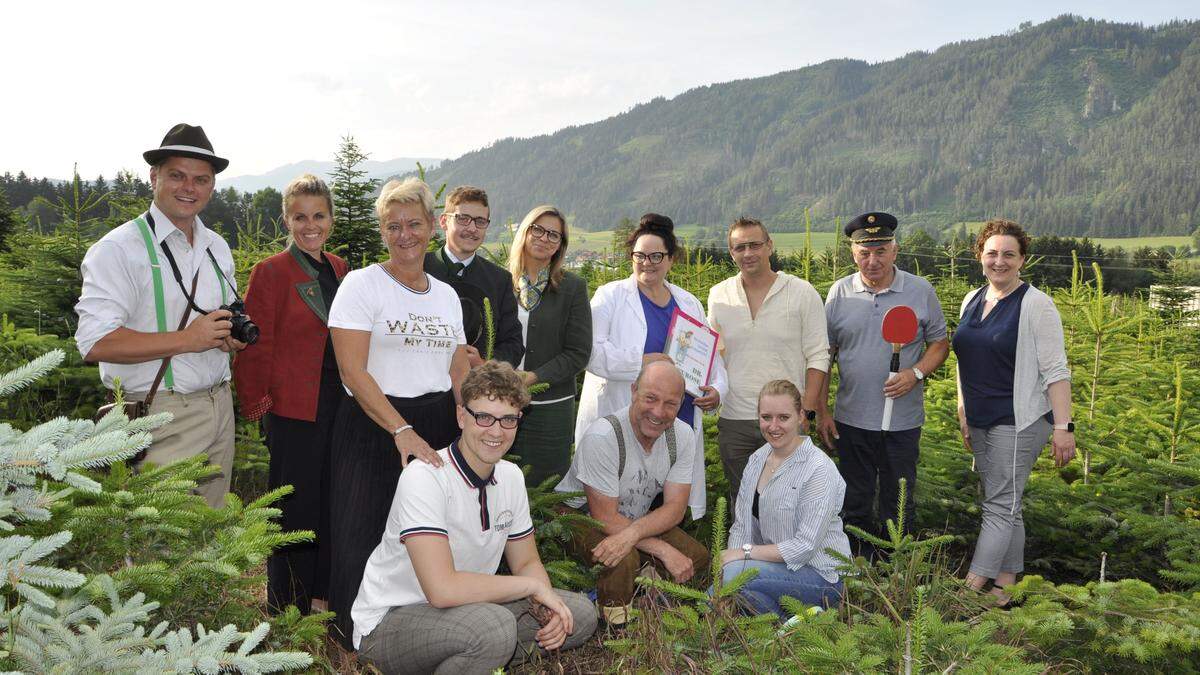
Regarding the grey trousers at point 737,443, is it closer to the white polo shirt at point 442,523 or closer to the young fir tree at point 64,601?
the white polo shirt at point 442,523

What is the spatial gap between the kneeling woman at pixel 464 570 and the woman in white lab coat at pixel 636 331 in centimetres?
152

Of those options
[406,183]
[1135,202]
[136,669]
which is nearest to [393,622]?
[136,669]

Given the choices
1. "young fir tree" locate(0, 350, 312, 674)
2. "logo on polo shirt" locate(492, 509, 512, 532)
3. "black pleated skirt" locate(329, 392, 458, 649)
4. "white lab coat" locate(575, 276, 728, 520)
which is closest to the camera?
"young fir tree" locate(0, 350, 312, 674)

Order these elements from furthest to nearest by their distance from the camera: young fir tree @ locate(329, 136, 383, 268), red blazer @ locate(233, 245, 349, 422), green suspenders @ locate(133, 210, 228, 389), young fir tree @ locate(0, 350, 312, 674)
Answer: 1. young fir tree @ locate(329, 136, 383, 268)
2. red blazer @ locate(233, 245, 349, 422)
3. green suspenders @ locate(133, 210, 228, 389)
4. young fir tree @ locate(0, 350, 312, 674)

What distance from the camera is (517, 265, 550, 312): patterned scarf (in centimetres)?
448

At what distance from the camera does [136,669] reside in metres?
1.63

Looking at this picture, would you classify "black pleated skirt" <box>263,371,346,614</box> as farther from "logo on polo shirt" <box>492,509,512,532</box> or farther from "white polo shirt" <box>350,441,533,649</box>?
"logo on polo shirt" <box>492,509,512,532</box>

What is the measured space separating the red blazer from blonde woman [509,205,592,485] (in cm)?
113

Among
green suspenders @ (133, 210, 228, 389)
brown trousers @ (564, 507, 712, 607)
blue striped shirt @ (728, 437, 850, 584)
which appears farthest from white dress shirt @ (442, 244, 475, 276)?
blue striped shirt @ (728, 437, 850, 584)

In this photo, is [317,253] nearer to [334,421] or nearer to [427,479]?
[334,421]

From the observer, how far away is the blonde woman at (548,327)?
176 inches

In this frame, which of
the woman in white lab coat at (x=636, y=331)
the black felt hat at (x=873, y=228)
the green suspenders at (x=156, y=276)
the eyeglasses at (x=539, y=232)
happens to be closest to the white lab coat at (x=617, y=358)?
the woman in white lab coat at (x=636, y=331)

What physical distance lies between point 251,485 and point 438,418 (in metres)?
3.42

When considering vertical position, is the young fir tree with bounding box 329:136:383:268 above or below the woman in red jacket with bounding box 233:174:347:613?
above
